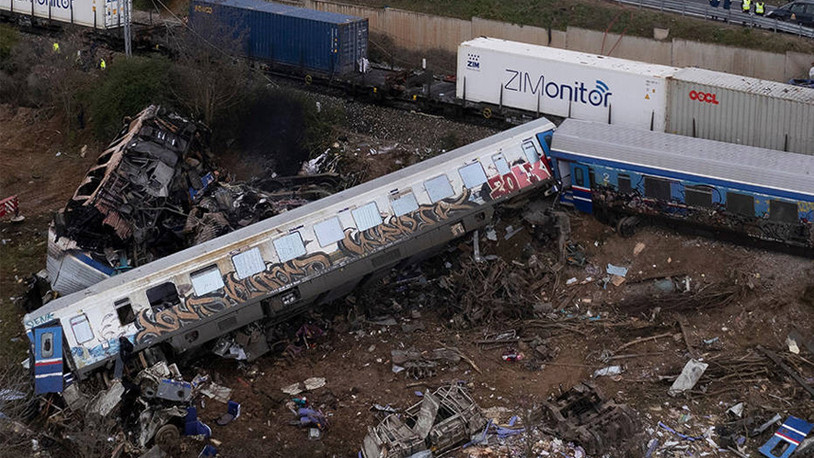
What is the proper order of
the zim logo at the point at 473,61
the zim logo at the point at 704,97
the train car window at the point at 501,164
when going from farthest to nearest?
the zim logo at the point at 473,61 < the zim logo at the point at 704,97 < the train car window at the point at 501,164

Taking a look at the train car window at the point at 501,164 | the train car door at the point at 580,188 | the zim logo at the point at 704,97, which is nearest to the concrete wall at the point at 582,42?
the zim logo at the point at 704,97

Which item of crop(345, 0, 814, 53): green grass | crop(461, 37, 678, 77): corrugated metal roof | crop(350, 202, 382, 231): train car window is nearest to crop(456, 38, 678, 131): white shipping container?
crop(461, 37, 678, 77): corrugated metal roof

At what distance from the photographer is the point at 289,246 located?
67.1ft

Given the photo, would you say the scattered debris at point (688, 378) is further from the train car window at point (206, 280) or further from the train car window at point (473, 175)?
the train car window at point (206, 280)

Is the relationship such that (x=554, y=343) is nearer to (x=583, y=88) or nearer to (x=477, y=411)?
(x=477, y=411)

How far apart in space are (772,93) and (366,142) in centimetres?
1146

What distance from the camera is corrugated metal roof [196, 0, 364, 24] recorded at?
3241 cm

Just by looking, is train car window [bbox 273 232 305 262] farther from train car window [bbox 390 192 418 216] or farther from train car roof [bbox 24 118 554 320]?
train car window [bbox 390 192 418 216]

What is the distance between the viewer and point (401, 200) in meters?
21.5

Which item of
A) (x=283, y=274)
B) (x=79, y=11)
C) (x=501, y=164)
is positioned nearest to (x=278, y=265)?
(x=283, y=274)

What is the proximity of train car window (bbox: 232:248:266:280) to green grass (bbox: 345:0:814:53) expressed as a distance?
744 inches

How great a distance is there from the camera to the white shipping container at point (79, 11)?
37844 millimetres

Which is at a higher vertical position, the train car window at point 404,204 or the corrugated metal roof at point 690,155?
the corrugated metal roof at point 690,155

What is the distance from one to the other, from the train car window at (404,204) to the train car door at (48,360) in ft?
24.3
